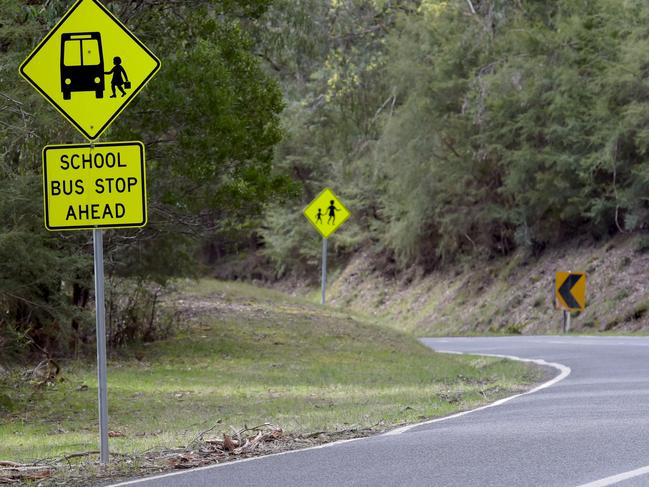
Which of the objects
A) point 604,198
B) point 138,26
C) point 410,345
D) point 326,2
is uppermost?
point 326,2

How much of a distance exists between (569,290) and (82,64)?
2311 cm

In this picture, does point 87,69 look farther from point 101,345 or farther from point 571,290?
point 571,290

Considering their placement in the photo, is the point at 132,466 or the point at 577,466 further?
the point at 132,466

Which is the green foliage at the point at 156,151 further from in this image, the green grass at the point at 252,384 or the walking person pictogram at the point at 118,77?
the walking person pictogram at the point at 118,77

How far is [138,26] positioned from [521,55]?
64.6ft

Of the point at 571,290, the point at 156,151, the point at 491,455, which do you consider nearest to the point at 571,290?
the point at 571,290

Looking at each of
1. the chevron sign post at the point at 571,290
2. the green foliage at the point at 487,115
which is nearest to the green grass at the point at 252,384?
the chevron sign post at the point at 571,290

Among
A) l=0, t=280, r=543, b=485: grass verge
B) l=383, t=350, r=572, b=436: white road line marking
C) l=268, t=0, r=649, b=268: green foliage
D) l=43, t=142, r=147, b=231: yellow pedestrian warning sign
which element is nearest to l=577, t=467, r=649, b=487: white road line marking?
l=383, t=350, r=572, b=436: white road line marking

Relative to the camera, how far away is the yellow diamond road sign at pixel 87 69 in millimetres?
9750

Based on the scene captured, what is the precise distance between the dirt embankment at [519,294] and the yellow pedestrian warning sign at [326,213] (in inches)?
243

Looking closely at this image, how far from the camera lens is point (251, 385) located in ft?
59.7

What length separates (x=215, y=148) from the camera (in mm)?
18281

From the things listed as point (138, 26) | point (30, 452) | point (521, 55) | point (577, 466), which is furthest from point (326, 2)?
point (577, 466)

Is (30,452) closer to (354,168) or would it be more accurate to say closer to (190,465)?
(190,465)
